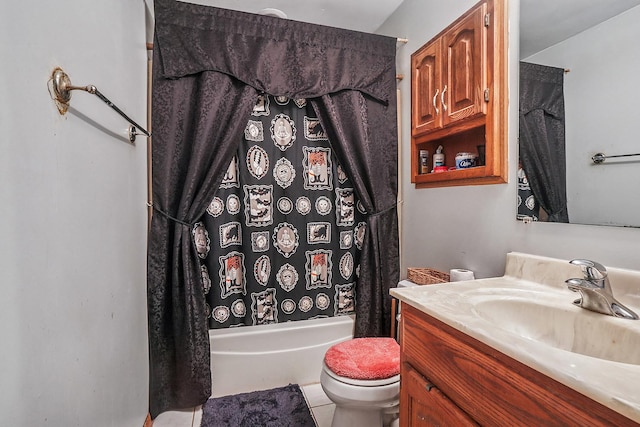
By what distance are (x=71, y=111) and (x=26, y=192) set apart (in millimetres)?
318

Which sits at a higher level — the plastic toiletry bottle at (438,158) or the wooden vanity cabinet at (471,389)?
the plastic toiletry bottle at (438,158)

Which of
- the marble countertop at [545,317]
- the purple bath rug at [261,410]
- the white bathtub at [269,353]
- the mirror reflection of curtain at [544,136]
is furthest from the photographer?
the white bathtub at [269,353]

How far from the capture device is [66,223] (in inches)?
31.8

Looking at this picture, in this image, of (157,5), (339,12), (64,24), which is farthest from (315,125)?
(64,24)

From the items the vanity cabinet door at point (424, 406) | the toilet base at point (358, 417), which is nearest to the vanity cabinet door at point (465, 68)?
the vanity cabinet door at point (424, 406)

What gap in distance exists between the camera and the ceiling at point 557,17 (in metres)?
0.99

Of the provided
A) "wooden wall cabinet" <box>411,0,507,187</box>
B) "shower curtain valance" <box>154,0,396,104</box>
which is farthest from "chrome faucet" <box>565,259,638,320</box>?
"shower curtain valance" <box>154,0,396,104</box>

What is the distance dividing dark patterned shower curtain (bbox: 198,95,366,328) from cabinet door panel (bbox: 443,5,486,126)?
0.78 metres

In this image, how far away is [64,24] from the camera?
807mm

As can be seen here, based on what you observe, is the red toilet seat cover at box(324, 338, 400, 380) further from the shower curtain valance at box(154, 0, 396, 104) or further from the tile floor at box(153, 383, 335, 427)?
the shower curtain valance at box(154, 0, 396, 104)

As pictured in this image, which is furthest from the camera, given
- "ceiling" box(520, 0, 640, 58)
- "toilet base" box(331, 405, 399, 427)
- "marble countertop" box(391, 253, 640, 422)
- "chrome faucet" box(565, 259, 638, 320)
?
"toilet base" box(331, 405, 399, 427)

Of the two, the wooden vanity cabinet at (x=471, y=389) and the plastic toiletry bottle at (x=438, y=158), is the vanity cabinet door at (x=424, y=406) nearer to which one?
the wooden vanity cabinet at (x=471, y=389)

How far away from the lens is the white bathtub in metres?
1.86

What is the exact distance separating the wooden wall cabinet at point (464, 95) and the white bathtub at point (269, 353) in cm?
116
